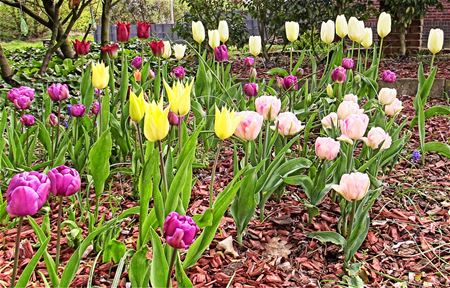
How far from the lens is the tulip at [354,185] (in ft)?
4.59

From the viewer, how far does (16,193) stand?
930 millimetres

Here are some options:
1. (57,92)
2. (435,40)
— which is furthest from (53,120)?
(435,40)

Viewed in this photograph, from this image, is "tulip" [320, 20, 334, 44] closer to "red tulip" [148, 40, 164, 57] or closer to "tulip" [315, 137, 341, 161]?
"red tulip" [148, 40, 164, 57]

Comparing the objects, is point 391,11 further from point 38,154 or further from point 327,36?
point 38,154

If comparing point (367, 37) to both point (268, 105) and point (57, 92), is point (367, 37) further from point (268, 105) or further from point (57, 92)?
point (57, 92)

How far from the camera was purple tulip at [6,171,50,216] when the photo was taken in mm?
931

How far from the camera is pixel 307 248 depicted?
1.68 metres

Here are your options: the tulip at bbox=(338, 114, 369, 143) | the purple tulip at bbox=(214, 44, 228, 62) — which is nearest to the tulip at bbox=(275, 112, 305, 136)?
the tulip at bbox=(338, 114, 369, 143)

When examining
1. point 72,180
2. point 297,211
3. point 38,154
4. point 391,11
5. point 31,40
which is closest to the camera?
point 72,180

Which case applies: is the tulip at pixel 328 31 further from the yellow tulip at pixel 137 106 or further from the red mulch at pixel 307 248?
the yellow tulip at pixel 137 106

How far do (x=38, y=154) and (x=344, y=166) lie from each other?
1593 millimetres

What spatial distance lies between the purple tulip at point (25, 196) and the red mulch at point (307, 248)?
1.91 ft

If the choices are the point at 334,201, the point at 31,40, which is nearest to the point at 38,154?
the point at 334,201

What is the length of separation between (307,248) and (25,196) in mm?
991
